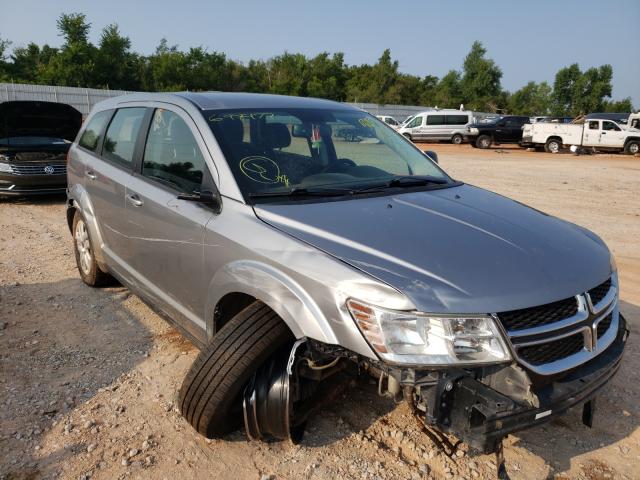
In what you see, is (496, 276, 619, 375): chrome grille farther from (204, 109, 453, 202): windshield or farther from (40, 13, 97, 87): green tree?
(40, 13, 97, 87): green tree

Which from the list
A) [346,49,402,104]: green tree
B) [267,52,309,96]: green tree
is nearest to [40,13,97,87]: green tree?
[267,52,309,96]: green tree

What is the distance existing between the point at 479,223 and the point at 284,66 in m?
65.0

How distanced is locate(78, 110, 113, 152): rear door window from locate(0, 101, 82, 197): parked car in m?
4.59

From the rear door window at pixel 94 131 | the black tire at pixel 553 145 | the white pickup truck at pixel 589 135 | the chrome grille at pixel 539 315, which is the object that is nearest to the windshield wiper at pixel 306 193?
the chrome grille at pixel 539 315

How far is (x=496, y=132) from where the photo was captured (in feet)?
92.7

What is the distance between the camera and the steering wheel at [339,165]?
130 inches

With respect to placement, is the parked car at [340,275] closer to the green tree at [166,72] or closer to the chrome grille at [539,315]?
the chrome grille at [539,315]

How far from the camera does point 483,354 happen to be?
2.06 m

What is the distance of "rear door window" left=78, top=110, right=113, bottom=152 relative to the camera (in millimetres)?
4617

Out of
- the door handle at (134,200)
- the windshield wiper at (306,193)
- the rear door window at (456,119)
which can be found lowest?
the door handle at (134,200)

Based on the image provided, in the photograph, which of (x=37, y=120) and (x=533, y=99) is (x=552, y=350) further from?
(x=533, y=99)

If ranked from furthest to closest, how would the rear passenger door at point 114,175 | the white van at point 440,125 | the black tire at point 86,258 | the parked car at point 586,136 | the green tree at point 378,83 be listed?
1. the green tree at point 378,83
2. the white van at point 440,125
3. the parked car at point 586,136
4. the black tire at point 86,258
5. the rear passenger door at point 114,175

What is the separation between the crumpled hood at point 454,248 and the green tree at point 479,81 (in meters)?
74.6

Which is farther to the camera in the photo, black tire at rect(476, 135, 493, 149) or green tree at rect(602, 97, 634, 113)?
green tree at rect(602, 97, 634, 113)
